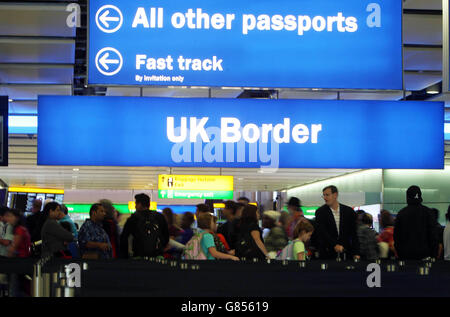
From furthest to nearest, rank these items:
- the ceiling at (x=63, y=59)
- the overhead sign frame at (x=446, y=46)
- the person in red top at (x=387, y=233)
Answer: the person in red top at (x=387, y=233), the ceiling at (x=63, y=59), the overhead sign frame at (x=446, y=46)

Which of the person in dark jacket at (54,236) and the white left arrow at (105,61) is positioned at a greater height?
the white left arrow at (105,61)

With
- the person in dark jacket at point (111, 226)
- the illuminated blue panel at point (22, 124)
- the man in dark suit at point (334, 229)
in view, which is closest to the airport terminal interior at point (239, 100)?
the man in dark suit at point (334, 229)

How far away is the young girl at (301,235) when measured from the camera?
681 cm

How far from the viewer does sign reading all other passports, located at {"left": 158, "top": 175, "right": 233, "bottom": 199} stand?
17266mm

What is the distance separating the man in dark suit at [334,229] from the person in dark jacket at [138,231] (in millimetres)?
1628

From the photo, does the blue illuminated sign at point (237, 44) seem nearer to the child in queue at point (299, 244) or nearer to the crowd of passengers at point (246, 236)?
the crowd of passengers at point (246, 236)

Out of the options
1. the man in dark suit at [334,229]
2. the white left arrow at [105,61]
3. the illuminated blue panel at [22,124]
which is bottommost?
the man in dark suit at [334,229]

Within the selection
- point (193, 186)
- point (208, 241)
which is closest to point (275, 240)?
point (208, 241)

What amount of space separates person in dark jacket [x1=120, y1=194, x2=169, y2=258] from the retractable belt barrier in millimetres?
4237

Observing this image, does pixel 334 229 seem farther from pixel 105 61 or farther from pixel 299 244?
pixel 105 61

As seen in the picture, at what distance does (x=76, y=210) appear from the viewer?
1020 inches

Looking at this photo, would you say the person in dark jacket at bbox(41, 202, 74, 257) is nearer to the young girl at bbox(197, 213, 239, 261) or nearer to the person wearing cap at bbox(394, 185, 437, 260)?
the young girl at bbox(197, 213, 239, 261)

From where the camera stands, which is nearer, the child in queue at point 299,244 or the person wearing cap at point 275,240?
the child in queue at point 299,244

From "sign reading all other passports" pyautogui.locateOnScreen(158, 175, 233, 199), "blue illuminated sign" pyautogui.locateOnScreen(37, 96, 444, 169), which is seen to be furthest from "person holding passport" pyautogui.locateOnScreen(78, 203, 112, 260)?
"sign reading all other passports" pyautogui.locateOnScreen(158, 175, 233, 199)
